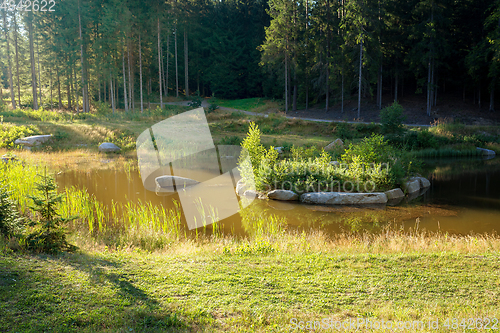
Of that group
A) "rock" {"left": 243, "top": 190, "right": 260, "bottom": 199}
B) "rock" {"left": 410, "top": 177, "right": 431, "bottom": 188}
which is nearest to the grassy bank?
"rock" {"left": 243, "top": 190, "right": 260, "bottom": 199}

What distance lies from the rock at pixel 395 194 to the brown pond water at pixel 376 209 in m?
0.47

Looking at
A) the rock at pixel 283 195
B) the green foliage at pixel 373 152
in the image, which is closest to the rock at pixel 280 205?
the rock at pixel 283 195

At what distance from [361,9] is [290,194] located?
79.0 feet

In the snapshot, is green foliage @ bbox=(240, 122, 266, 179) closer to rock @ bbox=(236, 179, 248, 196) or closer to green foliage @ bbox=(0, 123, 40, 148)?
rock @ bbox=(236, 179, 248, 196)

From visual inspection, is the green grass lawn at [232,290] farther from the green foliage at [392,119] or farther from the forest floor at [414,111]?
the forest floor at [414,111]

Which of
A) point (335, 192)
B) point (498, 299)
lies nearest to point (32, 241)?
point (498, 299)

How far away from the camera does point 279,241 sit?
680cm

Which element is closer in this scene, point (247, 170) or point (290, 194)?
point (290, 194)

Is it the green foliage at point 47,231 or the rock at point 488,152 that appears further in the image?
the rock at point 488,152

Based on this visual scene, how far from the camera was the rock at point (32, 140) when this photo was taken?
60.7 ft

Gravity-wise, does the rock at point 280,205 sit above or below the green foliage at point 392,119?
below

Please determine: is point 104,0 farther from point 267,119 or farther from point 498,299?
point 498,299

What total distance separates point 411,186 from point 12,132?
67.9 feet

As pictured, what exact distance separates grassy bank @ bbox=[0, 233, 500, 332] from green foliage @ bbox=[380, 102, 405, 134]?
16576 millimetres
